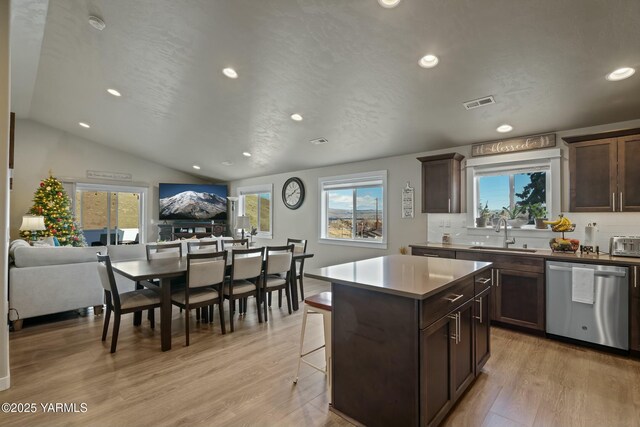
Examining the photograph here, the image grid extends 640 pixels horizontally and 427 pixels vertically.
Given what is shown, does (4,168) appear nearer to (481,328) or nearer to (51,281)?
(51,281)

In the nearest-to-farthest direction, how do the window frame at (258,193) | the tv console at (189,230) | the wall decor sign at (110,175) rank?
the wall decor sign at (110,175) → the window frame at (258,193) → the tv console at (189,230)

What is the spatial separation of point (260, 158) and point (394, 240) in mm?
3358

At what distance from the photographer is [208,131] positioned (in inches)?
211

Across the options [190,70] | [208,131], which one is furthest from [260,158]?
[190,70]

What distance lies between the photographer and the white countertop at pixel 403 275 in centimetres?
165

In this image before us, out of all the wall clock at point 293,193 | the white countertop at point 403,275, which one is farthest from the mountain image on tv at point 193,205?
the white countertop at point 403,275

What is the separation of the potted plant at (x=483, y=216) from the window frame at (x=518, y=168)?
0.08m

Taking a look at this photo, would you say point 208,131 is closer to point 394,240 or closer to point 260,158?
point 260,158

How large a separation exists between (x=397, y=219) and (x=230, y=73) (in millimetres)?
3410

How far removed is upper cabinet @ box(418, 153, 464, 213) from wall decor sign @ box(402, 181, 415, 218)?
0.46m

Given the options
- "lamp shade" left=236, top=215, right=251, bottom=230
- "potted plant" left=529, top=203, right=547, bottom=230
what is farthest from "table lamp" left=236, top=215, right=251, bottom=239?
"potted plant" left=529, top=203, right=547, bottom=230

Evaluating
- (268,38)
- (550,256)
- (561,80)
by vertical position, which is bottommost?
(550,256)

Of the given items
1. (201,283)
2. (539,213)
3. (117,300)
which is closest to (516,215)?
(539,213)

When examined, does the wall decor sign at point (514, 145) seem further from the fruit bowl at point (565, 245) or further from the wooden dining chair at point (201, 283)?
the wooden dining chair at point (201, 283)
